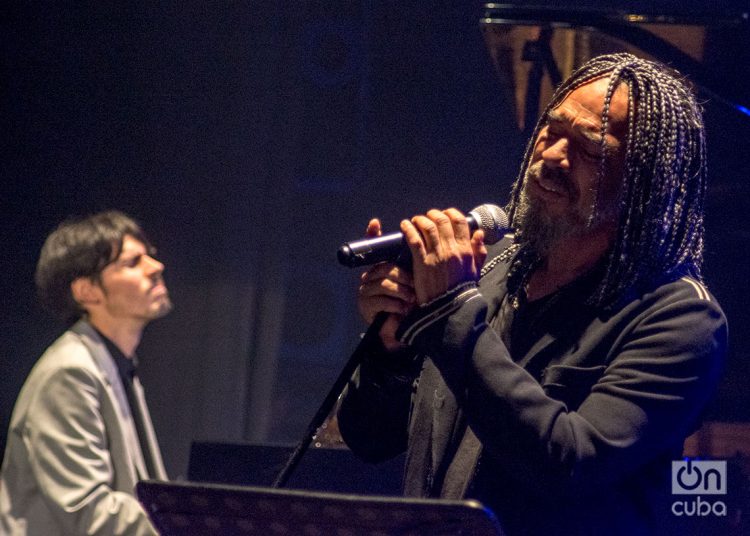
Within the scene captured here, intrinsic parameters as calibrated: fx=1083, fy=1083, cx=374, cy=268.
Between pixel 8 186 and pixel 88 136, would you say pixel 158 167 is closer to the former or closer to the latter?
pixel 88 136

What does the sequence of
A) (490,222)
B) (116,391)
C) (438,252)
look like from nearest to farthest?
(438,252), (490,222), (116,391)

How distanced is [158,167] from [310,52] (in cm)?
90

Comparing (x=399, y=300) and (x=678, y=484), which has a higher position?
(x=399, y=300)

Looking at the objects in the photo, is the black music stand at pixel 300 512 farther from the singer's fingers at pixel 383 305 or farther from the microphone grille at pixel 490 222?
the microphone grille at pixel 490 222

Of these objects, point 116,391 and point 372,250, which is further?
point 116,391

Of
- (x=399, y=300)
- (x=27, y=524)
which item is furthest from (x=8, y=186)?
(x=399, y=300)

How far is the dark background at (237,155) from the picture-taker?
4.71 meters

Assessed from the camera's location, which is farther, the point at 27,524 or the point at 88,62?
the point at 88,62

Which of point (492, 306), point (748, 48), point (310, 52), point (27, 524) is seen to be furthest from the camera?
point (310, 52)

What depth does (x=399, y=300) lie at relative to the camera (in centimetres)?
154

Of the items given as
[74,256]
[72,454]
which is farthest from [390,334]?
[74,256]

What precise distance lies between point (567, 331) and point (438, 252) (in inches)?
12.2

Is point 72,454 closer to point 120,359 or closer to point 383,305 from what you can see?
point 120,359

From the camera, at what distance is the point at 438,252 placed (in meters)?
1.48
